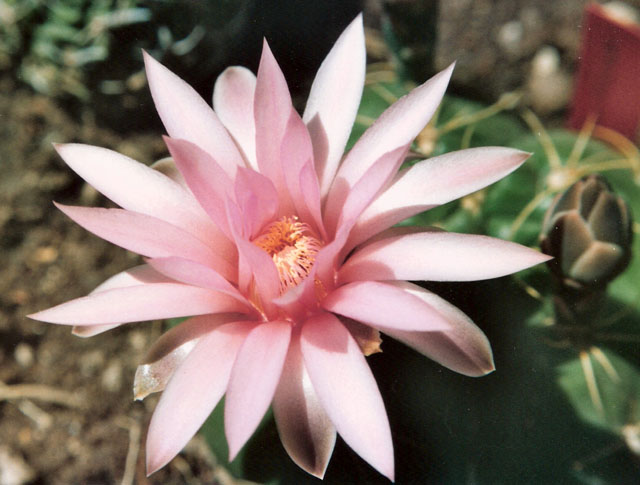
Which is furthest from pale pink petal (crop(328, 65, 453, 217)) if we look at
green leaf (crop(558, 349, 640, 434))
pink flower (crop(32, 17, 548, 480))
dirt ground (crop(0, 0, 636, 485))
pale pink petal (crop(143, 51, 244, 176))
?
dirt ground (crop(0, 0, 636, 485))

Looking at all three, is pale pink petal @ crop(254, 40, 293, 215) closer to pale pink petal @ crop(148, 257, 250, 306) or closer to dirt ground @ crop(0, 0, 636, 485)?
pale pink petal @ crop(148, 257, 250, 306)

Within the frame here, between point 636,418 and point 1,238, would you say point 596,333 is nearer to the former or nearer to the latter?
point 636,418

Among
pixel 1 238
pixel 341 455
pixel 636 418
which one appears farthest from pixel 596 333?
pixel 1 238

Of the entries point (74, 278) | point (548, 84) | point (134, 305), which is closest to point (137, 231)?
point (134, 305)

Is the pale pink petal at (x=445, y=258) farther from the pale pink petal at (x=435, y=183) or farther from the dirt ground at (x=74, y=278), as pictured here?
the dirt ground at (x=74, y=278)

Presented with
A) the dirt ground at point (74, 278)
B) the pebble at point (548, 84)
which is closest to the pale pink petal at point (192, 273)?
the dirt ground at point (74, 278)
